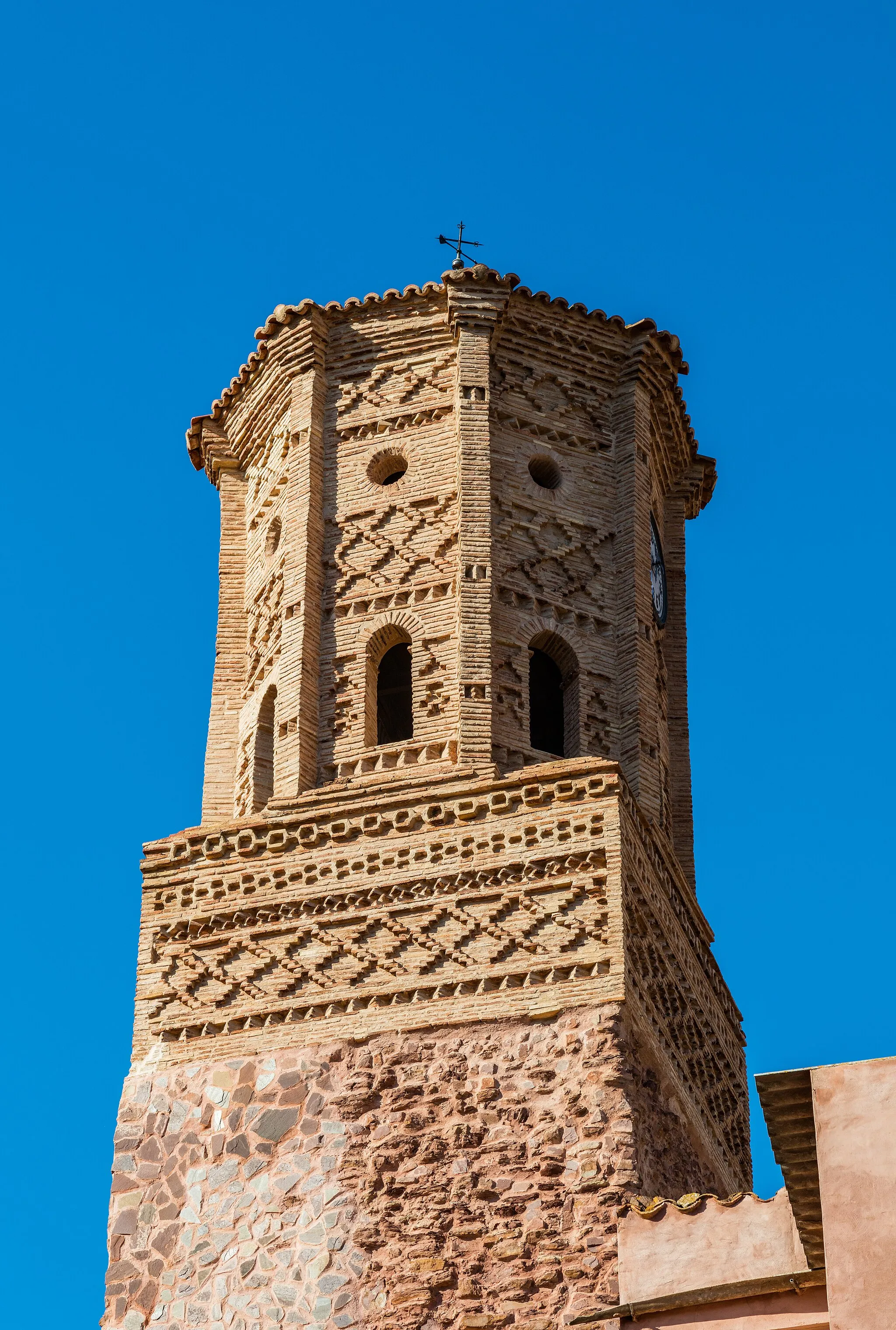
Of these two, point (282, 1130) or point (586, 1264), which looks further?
point (282, 1130)

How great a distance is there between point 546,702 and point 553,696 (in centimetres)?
7

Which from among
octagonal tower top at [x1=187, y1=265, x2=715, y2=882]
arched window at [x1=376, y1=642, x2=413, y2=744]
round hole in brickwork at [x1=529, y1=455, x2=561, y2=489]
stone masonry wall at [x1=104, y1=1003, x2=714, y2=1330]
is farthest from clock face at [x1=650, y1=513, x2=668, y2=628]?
stone masonry wall at [x1=104, y1=1003, x2=714, y2=1330]

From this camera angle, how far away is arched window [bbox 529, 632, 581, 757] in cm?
1731

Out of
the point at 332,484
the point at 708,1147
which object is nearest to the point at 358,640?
the point at 332,484

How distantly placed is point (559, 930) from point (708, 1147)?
2.17 metres

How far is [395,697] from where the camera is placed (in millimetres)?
18406

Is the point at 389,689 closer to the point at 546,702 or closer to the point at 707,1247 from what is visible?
the point at 546,702

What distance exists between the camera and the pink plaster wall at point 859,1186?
10320mm

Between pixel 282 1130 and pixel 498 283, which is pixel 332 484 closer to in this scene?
pixel 498 283

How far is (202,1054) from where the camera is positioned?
1584 cm

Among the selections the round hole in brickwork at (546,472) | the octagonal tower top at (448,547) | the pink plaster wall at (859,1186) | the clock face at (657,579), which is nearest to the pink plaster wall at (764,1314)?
the pink plaster wall at (859,1186)

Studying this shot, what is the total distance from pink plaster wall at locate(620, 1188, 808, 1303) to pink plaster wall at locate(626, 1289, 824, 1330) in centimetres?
14

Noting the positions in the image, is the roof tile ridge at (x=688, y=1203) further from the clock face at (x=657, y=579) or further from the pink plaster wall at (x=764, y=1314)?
the clock face at (x=657, y=579)

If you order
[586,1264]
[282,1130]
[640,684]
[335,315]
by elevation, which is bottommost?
[586,1264]
